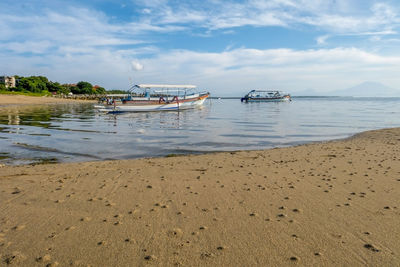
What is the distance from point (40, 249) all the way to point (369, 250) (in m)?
4.17

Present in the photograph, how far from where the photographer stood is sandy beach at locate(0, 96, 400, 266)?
3.31 m

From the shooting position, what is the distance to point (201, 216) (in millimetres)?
4453

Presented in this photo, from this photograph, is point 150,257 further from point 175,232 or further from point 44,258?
point 44,258

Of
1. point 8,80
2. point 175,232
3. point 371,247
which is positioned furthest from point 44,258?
point 8,80

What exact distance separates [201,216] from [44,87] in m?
116

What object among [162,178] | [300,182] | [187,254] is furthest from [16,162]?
[300,182]

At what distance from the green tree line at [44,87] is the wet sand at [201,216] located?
314ft

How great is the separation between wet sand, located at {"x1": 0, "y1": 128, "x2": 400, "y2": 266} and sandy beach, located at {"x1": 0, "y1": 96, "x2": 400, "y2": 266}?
0.02 m

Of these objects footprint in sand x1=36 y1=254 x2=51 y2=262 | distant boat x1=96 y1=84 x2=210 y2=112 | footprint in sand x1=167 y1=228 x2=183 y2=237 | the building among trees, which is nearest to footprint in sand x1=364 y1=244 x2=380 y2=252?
footprint in sand x1=167 y1=228 x2=183 y2=237

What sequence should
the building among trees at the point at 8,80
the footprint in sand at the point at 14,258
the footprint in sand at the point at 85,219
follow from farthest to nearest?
the building among trees at the point at 8,80 → the footprint in sand at the point at 85,219 → the footprint in sand at the point at 14,258

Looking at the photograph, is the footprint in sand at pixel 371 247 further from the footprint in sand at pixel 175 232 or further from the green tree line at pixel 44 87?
the green tree line at pixel 44 87

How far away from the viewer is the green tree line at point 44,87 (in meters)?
92.8

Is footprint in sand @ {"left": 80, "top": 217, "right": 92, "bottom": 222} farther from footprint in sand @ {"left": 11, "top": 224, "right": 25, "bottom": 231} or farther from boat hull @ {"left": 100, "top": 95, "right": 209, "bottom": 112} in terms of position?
boat hull @ {"left": 100, "top": 95, "right": 209, "bottom": 112}

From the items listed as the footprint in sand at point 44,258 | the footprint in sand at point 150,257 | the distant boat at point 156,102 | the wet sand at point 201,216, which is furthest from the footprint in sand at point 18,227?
the distant boat at point 156,102
